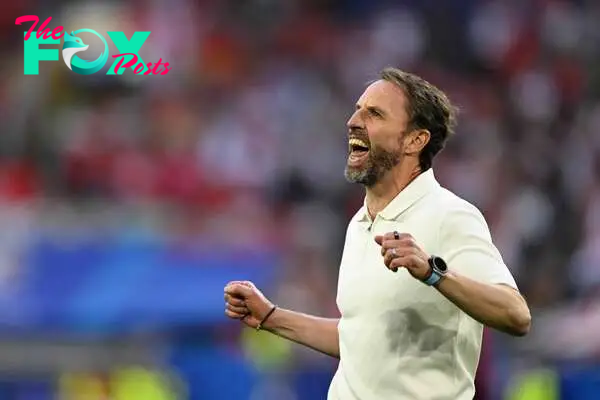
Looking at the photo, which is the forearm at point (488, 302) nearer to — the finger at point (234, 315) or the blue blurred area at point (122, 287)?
the finger at point (234, 315)

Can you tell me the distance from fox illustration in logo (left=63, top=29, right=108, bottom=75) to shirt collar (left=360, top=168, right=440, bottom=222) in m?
7.09

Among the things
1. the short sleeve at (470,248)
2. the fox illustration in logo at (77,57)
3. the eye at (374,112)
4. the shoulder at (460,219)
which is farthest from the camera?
the fox illustration in logo at (77,57)

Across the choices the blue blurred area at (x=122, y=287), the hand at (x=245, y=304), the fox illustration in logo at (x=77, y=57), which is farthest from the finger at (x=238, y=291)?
the fox illustration in logo at (x=77, y=57)

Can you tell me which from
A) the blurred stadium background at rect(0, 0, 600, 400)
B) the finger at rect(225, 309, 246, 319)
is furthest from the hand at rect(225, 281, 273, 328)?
the blurred stadium background at rect(0, 0, 600, 400)

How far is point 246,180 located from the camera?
11766 mm

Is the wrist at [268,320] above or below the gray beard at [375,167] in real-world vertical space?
below

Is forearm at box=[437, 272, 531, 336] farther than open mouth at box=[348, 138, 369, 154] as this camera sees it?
No

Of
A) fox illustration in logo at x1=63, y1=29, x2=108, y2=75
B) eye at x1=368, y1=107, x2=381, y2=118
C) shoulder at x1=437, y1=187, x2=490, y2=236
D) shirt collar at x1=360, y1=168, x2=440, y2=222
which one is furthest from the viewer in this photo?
fox illustration in logo at x1=63, y1=29, x2=108, y2=75

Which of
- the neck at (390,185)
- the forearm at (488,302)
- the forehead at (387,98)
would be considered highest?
the forehead at (387,98)

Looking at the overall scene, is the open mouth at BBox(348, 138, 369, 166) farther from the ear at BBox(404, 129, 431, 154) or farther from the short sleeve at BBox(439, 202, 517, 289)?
the short sleeve at BBox(439, 202, 517, 289)

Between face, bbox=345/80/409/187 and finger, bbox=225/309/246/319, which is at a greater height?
face, bbox=345/80/409/187

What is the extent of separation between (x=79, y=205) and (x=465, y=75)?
407cm

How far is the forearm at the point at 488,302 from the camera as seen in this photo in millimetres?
3805

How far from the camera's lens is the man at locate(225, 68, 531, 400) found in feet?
12.7
